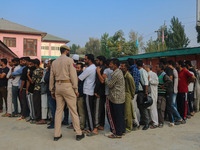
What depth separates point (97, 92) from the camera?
4609 millimetres

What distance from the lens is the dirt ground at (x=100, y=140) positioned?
3736 mm

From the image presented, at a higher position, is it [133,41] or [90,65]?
[133,41]

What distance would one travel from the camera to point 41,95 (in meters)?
5.54

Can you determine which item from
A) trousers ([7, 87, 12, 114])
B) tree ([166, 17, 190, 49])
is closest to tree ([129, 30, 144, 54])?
tree ([166, 17, 190, 49])

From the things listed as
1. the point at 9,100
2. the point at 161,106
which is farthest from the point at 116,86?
the point at 9,100

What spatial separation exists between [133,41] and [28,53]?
23146 mm

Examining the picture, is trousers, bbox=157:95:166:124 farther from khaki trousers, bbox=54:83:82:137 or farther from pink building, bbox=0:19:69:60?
pink building, bbox=0:19:69:60

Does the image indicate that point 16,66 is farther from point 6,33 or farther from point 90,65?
point 6,33

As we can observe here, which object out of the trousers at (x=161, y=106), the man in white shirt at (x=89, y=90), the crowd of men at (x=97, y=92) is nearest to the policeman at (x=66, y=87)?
the crowd of men at (x=97, y=92)

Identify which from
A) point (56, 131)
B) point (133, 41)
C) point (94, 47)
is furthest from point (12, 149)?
point (94, 47)

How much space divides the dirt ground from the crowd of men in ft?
0.69

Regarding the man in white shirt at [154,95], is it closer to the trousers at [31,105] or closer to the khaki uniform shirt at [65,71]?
the khaki uniform shirt at [65,71]

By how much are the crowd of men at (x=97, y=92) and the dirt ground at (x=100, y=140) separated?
21cm

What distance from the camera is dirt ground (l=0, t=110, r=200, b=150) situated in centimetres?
374
